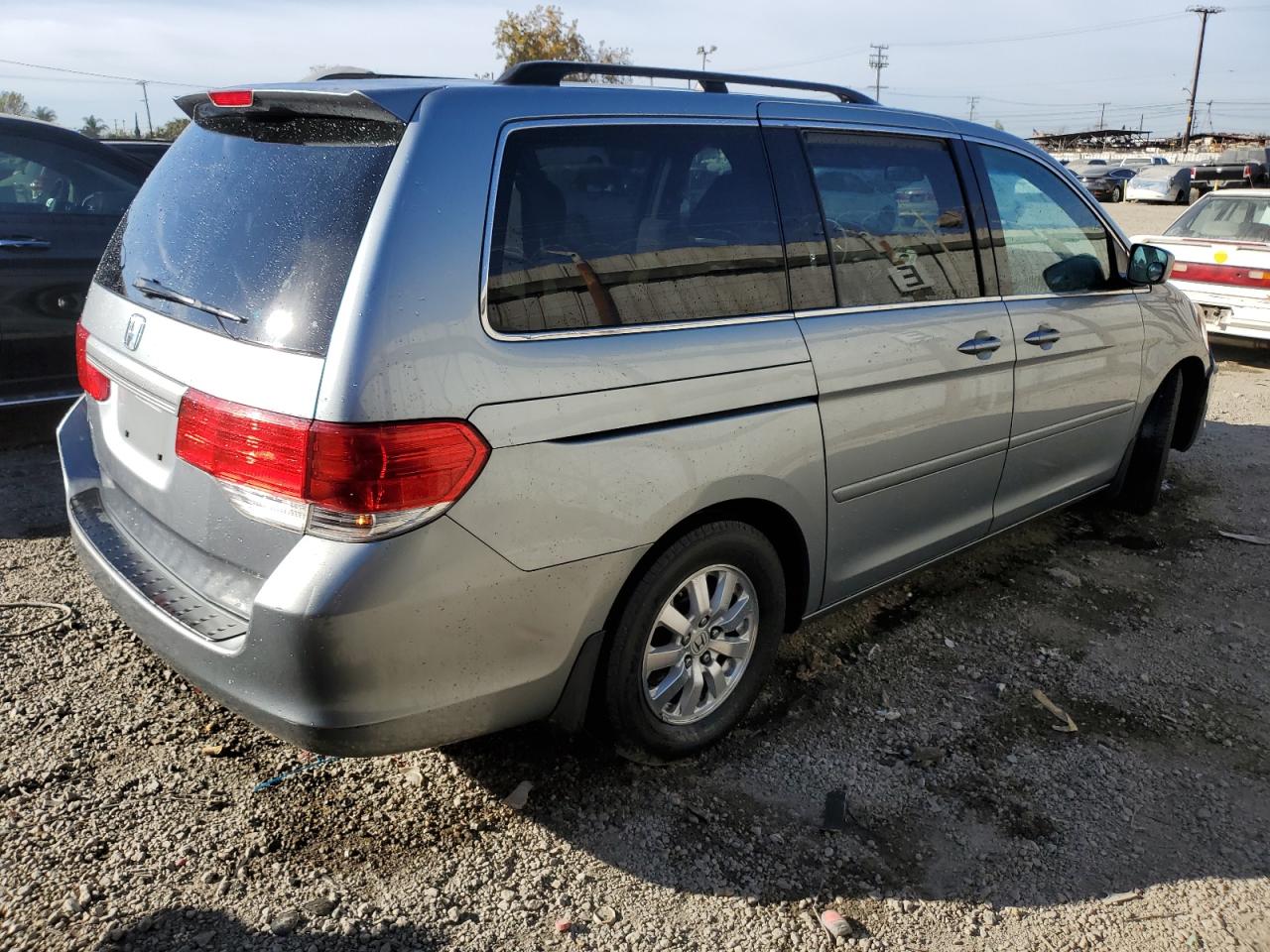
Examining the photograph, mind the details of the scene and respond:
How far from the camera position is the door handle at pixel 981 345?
3516 mm

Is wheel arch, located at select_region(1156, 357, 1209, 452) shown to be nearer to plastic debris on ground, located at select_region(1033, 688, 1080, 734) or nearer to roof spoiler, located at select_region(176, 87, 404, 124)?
plastic debris on ground, located at select_region(1033, 688, 1080, 734)

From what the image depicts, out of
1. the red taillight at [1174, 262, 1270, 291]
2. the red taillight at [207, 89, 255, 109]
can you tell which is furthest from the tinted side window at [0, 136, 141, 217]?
the red taillight at [1174, 262, 1270, 291]

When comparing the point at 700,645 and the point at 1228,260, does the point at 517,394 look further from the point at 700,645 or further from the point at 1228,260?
the point at 1228,260

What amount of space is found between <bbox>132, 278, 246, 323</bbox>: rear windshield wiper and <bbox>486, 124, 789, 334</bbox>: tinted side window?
631 mm

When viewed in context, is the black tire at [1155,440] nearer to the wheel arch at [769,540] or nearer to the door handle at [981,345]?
the door handle at [981,345]

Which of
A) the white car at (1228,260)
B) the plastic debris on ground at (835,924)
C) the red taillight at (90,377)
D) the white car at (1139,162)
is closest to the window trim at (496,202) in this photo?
the red taillight at (90,377)

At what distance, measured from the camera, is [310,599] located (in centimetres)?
212

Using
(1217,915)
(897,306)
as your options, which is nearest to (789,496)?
(897,306)

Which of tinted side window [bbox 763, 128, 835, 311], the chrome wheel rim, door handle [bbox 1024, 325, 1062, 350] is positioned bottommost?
the chrome wheel rim

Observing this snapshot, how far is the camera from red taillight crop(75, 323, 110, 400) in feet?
9.51

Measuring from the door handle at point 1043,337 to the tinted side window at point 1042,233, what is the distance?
16 cm

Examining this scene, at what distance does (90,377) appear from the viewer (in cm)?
301

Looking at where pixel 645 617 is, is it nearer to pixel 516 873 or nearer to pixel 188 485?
pixel 516 873

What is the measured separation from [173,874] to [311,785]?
45 cm
